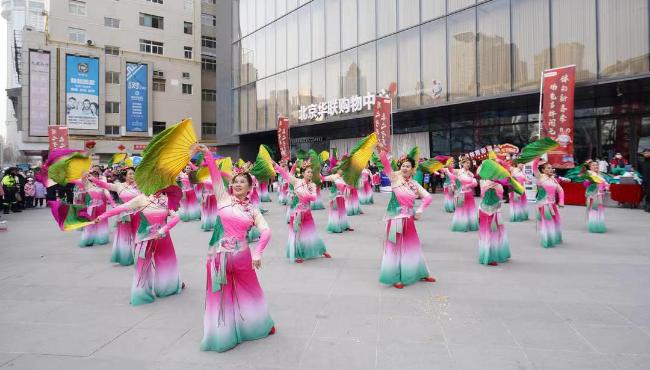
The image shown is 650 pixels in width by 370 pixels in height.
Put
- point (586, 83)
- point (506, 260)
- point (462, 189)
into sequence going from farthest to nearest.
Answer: point (586, 83), point (462, 189), point (506, 260)

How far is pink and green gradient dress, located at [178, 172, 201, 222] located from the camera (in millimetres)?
12656

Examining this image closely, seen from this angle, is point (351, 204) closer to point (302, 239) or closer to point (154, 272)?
point (302, 239)

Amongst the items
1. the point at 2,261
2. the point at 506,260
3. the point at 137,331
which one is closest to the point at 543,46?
the point at 506,260

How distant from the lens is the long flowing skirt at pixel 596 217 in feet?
30.5

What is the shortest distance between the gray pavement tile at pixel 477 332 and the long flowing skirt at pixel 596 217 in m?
6.88

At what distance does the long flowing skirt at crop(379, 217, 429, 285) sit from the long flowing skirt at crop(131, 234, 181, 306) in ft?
9.11

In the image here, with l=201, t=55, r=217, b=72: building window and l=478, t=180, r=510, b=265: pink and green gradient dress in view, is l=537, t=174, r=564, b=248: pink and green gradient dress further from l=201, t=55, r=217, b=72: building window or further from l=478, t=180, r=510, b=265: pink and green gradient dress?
l=201, t=55, r=217, b=72: building window

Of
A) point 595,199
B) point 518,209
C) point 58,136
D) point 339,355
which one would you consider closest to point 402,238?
point 339,355

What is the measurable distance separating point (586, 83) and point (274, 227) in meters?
11.1

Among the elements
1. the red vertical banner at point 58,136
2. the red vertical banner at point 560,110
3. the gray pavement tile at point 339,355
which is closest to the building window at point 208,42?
the red vertical banner at point 58,136

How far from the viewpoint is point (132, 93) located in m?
31.9

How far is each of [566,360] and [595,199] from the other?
7.59 meters

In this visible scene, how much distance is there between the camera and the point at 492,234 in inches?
258

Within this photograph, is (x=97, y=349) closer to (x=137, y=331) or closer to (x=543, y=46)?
(x=137, y=331)
